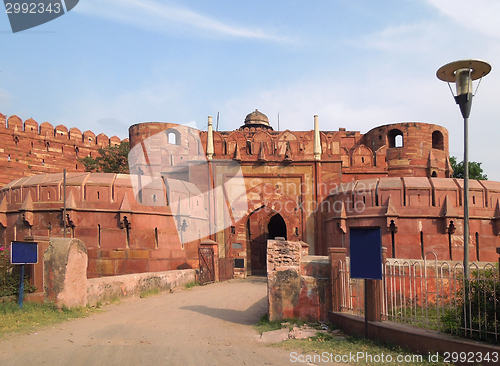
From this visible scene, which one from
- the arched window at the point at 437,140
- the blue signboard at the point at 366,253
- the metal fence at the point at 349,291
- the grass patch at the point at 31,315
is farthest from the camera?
the arched window at the point at 437,140

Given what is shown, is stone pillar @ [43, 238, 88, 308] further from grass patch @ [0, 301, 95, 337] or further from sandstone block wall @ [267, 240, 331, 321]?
sandstone block wall @ [267, 240, 331, 321]

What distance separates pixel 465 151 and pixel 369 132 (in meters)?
20.2

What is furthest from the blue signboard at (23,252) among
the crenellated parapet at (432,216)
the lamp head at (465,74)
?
the crenellated parapet at (432,216)

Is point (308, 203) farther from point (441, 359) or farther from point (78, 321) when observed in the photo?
point (441, 359)

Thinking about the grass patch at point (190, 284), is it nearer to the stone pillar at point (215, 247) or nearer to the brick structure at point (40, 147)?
the stone pillar at point (215, 247)

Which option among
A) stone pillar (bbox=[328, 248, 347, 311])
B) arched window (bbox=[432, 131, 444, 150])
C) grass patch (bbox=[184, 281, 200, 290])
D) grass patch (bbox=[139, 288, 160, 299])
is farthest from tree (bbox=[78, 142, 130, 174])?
stone pillar (bbox=[328, 248, 347, 311])

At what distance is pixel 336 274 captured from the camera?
8.38m

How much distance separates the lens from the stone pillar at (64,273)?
363 inches

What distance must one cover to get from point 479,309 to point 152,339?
5217 millimetres

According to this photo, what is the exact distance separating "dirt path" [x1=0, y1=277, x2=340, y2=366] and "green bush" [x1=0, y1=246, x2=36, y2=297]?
1.47 metres

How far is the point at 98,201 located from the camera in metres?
16.0

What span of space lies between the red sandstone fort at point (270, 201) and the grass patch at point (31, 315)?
21.8 feet

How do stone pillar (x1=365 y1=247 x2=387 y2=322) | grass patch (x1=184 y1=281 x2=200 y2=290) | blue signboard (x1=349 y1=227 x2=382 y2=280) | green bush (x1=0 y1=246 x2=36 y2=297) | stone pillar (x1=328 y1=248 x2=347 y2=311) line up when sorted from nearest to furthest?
blue signboard (x1=349 y1=227 x2=382 y2=280), stone pillar (x1=365 y1=247 x2=387 y2=322), stone pillar (x1=328 y1=248 x2=347 y2=311), green bush (x1=0 y1=246 x2=36 y2=297), grass patch (x1=184 y1=281 x2=200 y2=290)

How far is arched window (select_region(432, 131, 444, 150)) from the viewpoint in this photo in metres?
25.6
